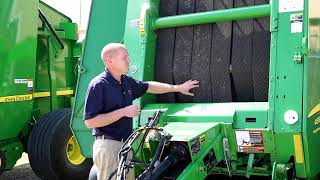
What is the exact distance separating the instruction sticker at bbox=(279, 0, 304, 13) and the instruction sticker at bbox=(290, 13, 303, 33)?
0.05 meters

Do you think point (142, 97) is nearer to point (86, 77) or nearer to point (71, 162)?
point (86, 77)

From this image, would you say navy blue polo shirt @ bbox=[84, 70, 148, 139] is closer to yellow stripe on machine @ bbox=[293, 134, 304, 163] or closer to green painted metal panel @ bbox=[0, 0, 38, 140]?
yellow stripe on machine @ bbox=[293, 134, 304, 163]

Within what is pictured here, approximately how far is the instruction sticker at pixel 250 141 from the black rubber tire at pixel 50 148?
10.5ft

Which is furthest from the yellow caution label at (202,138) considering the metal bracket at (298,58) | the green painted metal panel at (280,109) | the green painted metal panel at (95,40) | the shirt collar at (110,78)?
the green painted metal panel at (95,40)

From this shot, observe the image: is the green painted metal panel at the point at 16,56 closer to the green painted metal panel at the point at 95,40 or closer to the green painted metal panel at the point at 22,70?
the green painted metal panel at the point at 22,70

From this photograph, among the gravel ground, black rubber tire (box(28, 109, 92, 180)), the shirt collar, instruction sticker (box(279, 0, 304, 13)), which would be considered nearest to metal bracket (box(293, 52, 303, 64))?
instruction sticker (box(279, 0, 304, 13))

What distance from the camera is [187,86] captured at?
4148 mm

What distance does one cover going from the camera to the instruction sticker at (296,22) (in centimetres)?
358

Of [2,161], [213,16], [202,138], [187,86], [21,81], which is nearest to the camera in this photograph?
[202,138]

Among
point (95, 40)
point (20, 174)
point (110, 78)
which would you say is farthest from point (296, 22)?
point (20, 174)

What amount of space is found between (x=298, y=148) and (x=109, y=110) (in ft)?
4.73

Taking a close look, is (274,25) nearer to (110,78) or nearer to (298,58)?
(298,58)

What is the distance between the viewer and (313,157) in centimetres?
368

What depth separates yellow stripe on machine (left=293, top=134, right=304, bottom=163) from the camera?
3494 millimetres
